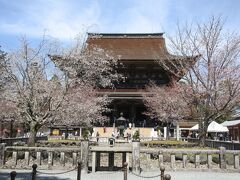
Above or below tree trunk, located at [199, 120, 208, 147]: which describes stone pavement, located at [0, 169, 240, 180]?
below

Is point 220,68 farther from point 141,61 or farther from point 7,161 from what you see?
point 141,61

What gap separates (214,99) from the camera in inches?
842

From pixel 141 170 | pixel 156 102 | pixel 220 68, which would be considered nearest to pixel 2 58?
pixel 141 170

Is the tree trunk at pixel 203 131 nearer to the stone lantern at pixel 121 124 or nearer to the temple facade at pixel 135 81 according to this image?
the stone lantern at pixel 121 124

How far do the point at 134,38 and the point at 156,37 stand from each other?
11.1 ft

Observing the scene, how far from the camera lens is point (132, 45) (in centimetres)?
4634

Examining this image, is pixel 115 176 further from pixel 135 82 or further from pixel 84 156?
pixel 135 82

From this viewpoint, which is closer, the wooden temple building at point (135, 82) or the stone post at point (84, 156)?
the stone post at point (84, 156)

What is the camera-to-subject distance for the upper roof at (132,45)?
41.5 metres

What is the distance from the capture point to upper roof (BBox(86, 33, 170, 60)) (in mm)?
41500

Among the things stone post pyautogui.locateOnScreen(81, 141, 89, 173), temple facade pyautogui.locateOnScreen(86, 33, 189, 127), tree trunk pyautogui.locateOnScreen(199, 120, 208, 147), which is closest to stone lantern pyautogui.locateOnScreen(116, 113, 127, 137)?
temple facade pyautogui.locateOnScreen(86, 33, 189, 127)

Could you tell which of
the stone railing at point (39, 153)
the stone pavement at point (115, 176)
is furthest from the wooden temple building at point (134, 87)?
the stone pavement at point (115, 176)

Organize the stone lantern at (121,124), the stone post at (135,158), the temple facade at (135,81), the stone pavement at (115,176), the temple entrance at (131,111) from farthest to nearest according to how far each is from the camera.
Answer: the temple entrance at (131,111), the temple facade at (135,81), the stone lantern at (121,124), the stone post at (135,158), the stone pavement at (115,176)

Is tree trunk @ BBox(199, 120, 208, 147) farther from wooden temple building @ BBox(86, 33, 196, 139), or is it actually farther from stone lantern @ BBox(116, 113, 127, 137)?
wooden temple building @ BBox(86, 33, 196, 139)
